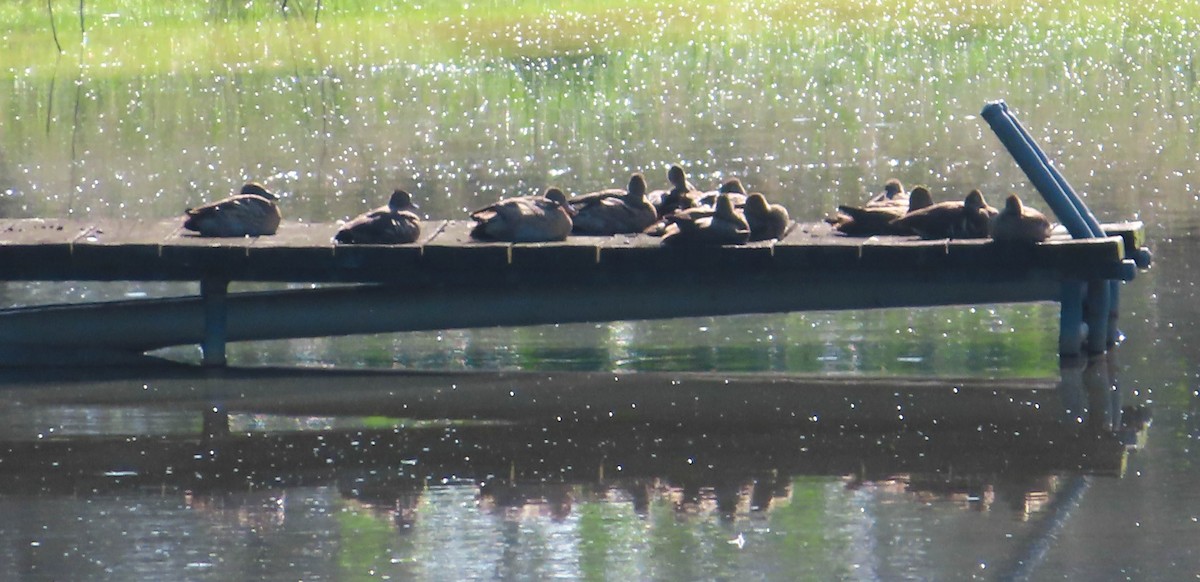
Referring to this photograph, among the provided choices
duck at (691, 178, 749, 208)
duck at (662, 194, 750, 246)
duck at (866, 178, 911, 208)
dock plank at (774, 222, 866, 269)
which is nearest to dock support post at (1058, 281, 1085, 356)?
dock plank at (774, 222, 866, 269)

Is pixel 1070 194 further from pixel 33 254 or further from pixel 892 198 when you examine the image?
pixel 33 254

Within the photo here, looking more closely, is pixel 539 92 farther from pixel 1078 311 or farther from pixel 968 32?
pixel 1078 311

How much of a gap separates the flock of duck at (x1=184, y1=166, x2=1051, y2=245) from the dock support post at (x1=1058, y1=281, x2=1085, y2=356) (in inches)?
15.0

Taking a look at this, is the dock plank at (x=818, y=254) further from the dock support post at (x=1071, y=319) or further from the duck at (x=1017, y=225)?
the dock support post at (x=1071, y=319)

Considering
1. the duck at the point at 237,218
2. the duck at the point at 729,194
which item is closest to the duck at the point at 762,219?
the duck at the point at 729,194

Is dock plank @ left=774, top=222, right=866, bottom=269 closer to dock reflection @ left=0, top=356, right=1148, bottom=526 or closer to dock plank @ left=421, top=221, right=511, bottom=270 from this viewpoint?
dock reflection @ left=0, top=356, right=1148, bottom=526

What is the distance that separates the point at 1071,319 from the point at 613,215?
2924mm

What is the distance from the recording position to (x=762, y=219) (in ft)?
40.4

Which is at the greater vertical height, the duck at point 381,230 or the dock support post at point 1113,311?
the duck at point 381,230

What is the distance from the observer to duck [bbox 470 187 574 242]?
485 inches

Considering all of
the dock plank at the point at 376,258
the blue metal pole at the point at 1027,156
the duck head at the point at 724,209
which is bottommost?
the dock plank at the point at 376,258

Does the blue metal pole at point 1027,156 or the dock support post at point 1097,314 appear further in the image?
the blue metal pole at point 1027,156

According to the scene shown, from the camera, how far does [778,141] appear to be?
24141 millimetres

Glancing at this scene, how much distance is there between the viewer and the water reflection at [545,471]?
8.35 m
